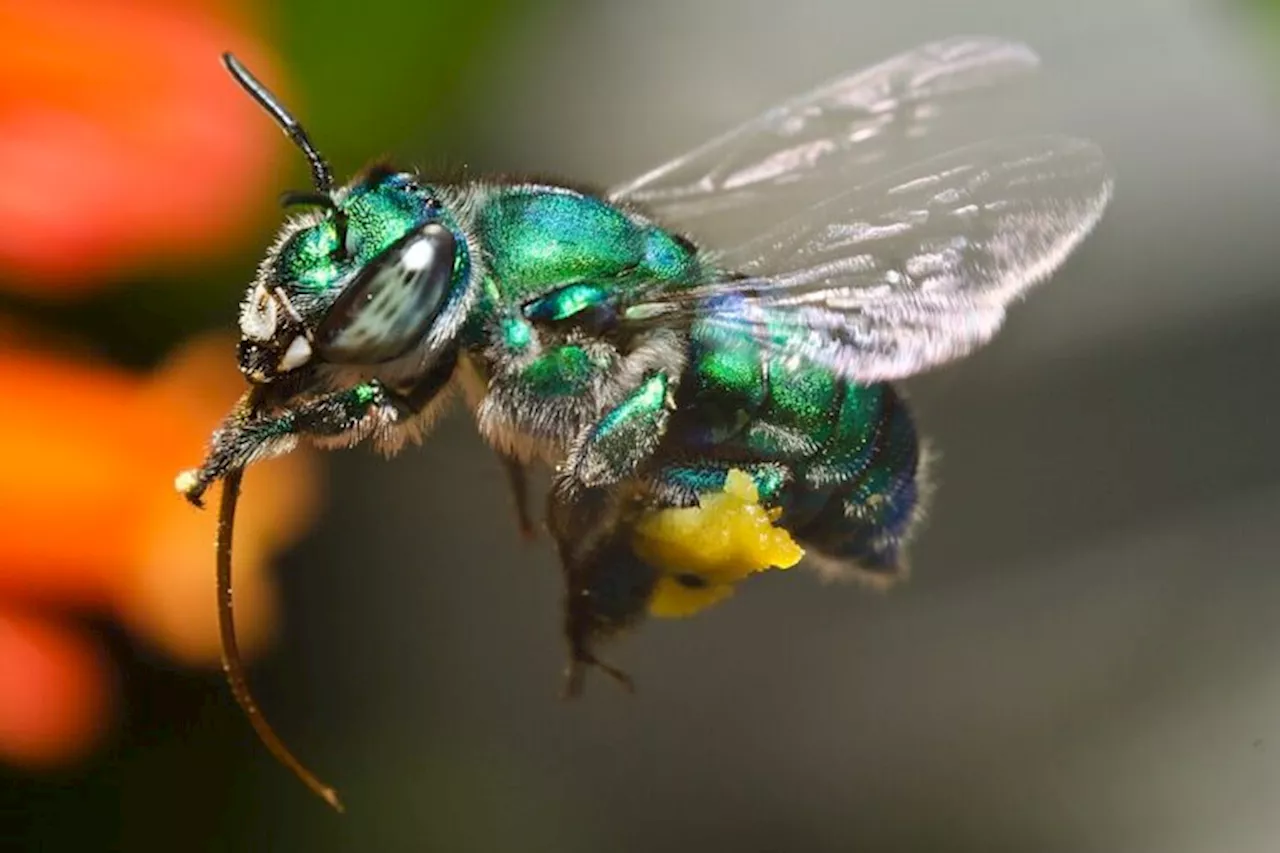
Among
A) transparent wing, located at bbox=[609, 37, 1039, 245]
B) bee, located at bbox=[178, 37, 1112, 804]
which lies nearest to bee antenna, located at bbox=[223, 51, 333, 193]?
bee, located at bbox=[178, 37, 1112, 804]

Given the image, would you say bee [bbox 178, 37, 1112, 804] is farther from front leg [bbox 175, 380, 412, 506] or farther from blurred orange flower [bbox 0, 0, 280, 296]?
blurred orange flower [bbox 0, 0, 280, 296]

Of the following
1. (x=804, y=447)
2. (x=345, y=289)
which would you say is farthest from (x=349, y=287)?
(x=804, y=447)

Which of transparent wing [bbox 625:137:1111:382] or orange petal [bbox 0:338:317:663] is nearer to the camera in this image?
→ transparent wing [bbox 625:137:1111:382]

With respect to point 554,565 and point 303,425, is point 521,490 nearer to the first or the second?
point 303,425

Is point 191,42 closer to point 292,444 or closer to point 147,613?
point 147,613

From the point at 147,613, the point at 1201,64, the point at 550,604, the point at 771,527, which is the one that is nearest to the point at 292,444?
the point at 771,527

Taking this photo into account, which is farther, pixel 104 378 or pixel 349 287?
pixel 104 378

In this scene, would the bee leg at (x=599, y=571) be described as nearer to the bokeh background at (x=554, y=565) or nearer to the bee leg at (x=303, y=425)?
the bee leg at (x=303, y=425)
